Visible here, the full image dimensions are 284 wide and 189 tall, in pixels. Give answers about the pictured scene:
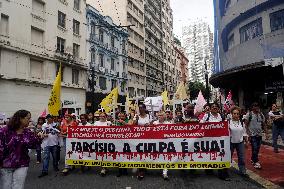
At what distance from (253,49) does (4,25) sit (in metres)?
18.5

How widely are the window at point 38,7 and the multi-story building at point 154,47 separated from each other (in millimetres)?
33679

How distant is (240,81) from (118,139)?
17.6 meters

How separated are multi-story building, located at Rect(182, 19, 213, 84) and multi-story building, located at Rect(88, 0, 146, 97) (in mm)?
72456

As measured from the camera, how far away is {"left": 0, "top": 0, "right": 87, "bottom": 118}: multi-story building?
80.3 ft

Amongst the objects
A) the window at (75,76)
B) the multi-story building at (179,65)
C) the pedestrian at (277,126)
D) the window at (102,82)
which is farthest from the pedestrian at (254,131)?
the multi-story building at (179,65)

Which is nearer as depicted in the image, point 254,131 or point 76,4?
point 254,131

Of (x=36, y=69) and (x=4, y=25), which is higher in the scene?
(x=4, y=25)

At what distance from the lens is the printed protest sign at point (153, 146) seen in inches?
314

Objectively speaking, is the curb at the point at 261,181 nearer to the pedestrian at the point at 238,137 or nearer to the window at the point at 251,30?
the pedestrian at the point at 238,137

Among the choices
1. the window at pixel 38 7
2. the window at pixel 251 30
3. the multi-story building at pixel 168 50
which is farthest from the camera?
the multi-story building at pixel 168 50

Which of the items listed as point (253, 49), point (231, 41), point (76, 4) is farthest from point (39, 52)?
point (253, 49)

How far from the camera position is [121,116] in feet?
33.6

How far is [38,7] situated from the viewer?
94.0 ft

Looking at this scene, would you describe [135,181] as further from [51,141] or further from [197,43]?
[197,43]
